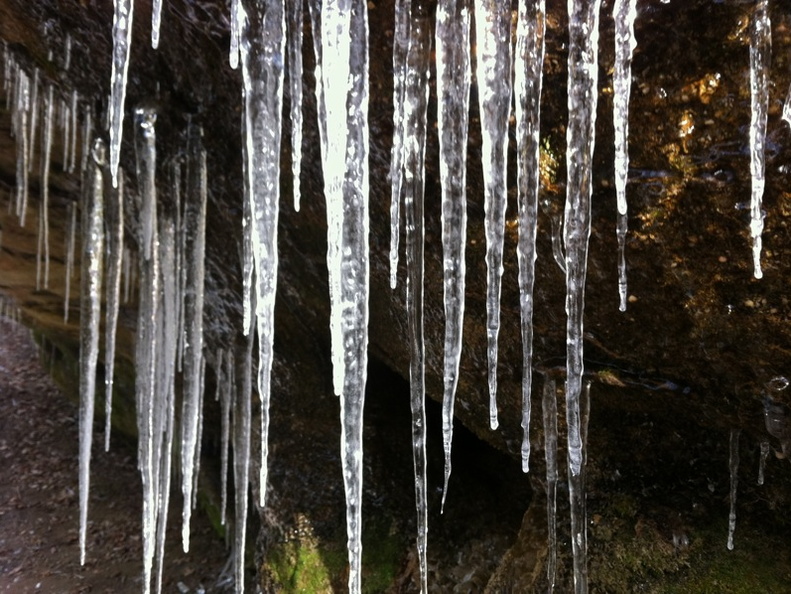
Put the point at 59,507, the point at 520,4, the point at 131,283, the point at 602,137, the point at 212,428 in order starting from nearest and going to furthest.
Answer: the point at 520,4 < the point at 602,137 < the point at 131,283 < the point at 212,428 < the point at 59,507

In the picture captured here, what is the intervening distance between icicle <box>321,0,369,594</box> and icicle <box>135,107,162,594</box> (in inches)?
63.2

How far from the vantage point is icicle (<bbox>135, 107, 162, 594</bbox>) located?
3.40 metres

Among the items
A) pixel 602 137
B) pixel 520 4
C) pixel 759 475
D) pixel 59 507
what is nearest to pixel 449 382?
pixel 602 137

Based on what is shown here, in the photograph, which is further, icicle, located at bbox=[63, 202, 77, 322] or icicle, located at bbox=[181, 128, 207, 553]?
Answer: icicle, located at bbox=[63, 202, 77, 322]

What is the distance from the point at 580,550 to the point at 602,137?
2.02 m

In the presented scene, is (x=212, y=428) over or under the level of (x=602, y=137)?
under

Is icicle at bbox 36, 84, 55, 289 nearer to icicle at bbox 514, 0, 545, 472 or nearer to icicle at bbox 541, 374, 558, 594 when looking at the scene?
icicle at bbox 514, 0, 545, 472

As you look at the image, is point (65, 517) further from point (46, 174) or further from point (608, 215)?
point (608, 215)

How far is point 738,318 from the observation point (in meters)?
2.31

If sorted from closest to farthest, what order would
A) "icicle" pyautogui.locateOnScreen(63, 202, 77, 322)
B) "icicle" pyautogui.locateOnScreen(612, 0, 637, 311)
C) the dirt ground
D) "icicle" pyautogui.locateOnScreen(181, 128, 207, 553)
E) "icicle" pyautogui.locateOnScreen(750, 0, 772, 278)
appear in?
"icicle" pyautogui.locateOnScreen(750, 0, 772, 278) < "icicle" pyautogui.locateOnScreen(612, 0, 637, 311) < "icicle" pyautogui.locateOnScreen(181, 128, 207, 553) < "icicle" pyautogui.locateOnScreen(63, 202, 77, 322) < the dirt ground

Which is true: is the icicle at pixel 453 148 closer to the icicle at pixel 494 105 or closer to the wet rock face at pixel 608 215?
the icicle at pixel 494 105

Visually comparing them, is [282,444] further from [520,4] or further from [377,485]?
[520,4]

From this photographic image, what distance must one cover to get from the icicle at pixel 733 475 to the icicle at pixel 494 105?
1533mm

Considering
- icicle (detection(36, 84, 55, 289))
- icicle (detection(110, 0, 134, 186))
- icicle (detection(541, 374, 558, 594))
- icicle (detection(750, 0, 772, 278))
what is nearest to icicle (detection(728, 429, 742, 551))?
icicle (detection(541, 374, 558, 594))
